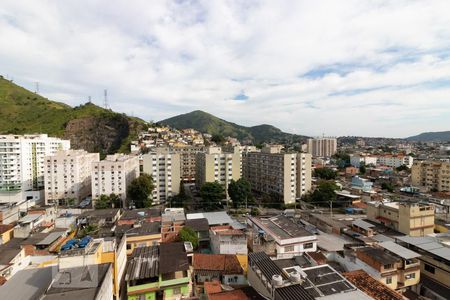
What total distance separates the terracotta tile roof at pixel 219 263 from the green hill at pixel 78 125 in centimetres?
5781

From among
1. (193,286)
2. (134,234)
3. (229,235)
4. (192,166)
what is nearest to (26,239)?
(134,234)

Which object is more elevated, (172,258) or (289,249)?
(172,258)

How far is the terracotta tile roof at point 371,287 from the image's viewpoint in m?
11.3

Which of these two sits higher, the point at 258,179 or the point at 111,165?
the point at 111,165

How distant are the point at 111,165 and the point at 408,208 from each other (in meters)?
36.5

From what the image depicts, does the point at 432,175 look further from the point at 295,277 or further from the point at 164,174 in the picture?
the point at 295,277

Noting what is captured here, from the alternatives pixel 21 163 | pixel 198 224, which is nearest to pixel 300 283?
pixel 198 224

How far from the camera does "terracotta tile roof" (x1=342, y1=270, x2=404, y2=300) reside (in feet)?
37.1

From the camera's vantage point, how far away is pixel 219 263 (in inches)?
595

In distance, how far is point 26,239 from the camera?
65.1 feet

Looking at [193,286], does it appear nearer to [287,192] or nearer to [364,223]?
[364,223]

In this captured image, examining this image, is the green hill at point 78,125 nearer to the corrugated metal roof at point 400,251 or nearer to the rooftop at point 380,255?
the rooftop at point 380,255

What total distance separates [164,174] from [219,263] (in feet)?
88.5

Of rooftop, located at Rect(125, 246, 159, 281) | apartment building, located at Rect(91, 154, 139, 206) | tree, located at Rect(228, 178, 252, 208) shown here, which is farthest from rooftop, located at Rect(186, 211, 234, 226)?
apartment building, located at Rect(91, 154, 139, 206)
